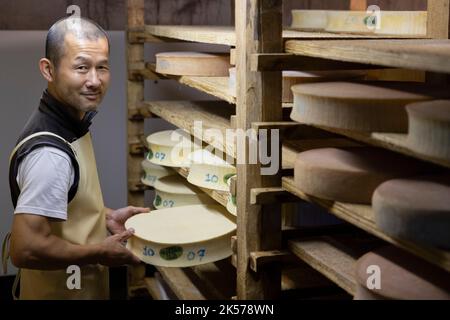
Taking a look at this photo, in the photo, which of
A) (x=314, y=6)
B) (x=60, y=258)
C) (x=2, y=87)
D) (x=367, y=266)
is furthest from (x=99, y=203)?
(x=314, y=6)

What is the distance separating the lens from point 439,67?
122 centimetres

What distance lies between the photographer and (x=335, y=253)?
1854 millimetres

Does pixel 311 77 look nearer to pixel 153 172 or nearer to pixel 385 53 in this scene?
pixel 385 53

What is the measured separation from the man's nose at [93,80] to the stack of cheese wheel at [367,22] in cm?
102

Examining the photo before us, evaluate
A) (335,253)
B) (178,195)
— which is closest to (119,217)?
(178,195)

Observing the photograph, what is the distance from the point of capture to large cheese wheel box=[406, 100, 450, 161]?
1.24m

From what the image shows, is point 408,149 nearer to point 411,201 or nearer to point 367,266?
point 411,201

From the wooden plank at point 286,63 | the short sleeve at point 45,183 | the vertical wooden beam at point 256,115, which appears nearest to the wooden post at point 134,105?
the short sleeve at point 45,183

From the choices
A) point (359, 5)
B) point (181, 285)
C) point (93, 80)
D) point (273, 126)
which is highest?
point (359, 5)

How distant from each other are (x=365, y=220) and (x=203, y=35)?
1.13 m

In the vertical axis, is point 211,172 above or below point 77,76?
below

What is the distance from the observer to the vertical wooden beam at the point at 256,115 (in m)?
1.88

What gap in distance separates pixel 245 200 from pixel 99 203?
603mm

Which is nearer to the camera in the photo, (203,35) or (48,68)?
(48,68)
